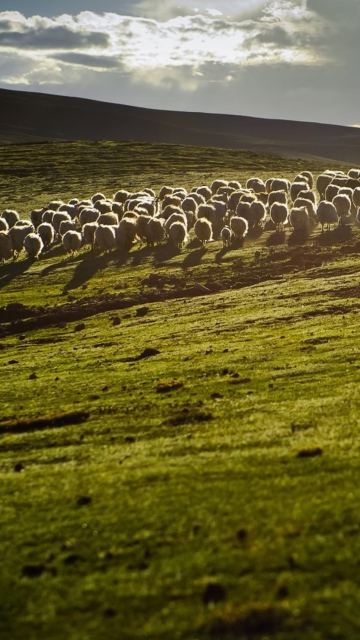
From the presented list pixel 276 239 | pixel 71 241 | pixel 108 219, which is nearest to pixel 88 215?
pixel 108 219

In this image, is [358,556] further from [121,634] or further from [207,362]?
[207,362]

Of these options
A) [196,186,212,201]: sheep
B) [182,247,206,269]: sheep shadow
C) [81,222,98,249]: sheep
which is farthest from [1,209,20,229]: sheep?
[182,247,206,269]: sheep shadow

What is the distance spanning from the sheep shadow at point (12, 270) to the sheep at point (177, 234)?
38.6 ft

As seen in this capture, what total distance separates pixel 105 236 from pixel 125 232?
1697 mm

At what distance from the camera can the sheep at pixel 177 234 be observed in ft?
192

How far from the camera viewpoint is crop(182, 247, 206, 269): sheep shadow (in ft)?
174

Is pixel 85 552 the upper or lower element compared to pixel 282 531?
lower

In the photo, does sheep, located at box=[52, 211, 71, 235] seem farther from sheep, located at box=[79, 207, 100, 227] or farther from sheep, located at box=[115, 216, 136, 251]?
sheep, located at box=[115, 216, 136, 251]

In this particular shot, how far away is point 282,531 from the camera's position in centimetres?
1288

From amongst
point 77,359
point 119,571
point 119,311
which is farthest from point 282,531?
point 119,311

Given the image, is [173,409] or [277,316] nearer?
[173,409]

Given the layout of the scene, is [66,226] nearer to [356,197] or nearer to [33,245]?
[33,245]

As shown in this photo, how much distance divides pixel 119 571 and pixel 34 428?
1017cm

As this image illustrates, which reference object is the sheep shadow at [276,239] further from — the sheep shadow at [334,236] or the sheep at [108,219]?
the sheep at [108,219]
